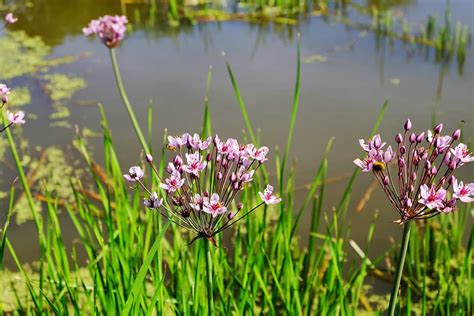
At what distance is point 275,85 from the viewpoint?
11.4ft

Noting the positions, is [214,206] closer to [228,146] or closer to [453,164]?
[228,146]

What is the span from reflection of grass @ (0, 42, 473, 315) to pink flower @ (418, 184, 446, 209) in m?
0.48

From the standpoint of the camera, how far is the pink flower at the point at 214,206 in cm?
98

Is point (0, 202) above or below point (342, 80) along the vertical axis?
below

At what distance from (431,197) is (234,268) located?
3.21 ft

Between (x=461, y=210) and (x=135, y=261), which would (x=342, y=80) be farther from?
(x=135, y=261)

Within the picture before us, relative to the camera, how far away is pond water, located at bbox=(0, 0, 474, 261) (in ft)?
9.38

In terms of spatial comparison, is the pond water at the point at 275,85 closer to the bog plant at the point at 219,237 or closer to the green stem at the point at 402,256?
the bog plant at the point at 219,237

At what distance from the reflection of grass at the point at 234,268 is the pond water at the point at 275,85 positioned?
0.25 metres

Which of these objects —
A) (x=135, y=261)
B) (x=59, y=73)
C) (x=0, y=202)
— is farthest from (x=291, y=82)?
(x=135, y=261)

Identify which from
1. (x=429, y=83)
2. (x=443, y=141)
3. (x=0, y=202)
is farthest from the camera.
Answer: (x=429, y=83)

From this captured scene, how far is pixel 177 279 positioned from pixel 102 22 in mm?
805

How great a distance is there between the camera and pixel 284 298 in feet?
5.20

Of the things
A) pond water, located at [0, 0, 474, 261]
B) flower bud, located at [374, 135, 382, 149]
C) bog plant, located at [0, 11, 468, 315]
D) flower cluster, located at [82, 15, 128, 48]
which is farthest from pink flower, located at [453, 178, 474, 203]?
pond water, located at [0, 0, 474, 261]
